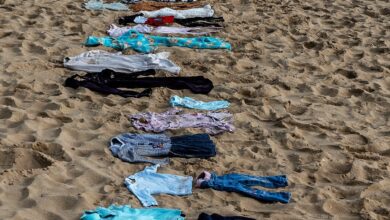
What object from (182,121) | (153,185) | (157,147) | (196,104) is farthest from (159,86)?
(153,185)

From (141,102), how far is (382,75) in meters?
2.74

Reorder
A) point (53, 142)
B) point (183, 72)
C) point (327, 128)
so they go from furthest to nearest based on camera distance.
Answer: point (183, 72)
point (327, 128)
point (53, 142)

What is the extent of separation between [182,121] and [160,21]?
321 cm

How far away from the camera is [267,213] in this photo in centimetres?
406

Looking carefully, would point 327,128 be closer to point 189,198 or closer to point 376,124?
point 376,124

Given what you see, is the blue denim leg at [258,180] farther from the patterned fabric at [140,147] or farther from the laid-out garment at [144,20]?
the laid-out garment at [144,20]

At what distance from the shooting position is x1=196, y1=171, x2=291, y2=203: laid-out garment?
4.23 meters

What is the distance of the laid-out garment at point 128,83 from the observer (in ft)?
19.5

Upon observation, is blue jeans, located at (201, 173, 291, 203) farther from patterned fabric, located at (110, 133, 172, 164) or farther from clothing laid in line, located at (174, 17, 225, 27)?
clothing laid in line, located at (174, 17, 225, 27)

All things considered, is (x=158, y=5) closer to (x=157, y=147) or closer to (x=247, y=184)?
(x=157, y=147)

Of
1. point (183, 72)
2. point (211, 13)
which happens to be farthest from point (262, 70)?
point (211, 13)

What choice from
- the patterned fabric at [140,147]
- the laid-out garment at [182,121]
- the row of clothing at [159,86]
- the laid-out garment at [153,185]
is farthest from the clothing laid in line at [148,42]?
the laid-out garment at [153,185]

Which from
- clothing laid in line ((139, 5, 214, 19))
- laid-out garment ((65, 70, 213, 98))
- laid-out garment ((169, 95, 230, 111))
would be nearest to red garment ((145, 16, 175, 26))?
clothing laid in line ((139, 5, 214, 19))

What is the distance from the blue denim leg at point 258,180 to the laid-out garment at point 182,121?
824mm
